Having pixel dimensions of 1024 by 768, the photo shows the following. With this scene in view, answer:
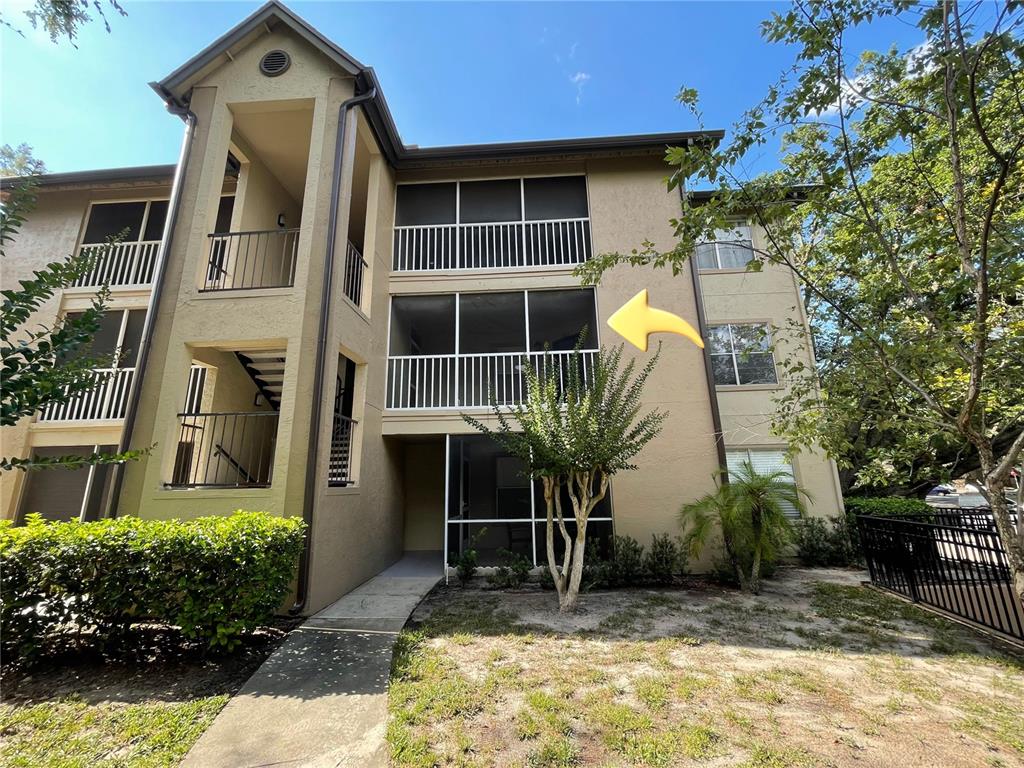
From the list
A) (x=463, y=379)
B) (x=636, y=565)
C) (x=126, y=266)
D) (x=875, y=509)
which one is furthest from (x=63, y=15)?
(x=875, y=509)

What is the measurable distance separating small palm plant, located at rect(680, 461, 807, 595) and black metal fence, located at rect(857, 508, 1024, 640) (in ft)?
5.10

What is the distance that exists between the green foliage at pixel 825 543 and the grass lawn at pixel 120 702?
998 centimetres

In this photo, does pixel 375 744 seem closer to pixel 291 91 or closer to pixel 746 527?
pixel 746 527

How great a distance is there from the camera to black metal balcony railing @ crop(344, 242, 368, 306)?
26.1 ft

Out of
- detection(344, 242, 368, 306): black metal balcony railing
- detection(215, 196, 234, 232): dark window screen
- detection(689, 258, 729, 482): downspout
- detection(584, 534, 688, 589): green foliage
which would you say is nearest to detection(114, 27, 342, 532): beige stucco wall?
Result: detection(344, 242, 368, 306): black metal balcony railing

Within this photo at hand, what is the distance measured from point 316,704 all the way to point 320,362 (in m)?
4.25

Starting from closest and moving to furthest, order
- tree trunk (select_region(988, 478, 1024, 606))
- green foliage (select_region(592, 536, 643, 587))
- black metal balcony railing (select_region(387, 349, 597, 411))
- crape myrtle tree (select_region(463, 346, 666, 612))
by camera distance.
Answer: tree trunk (select_region(988, 478, 1024, 606)) < crape myrtle tree (select_region(463, 346, 666, 612)) < green foliage (select_region(592, 536, 643, 587)) < black metal balcony railing (select_region(387, 349, 597, 411))

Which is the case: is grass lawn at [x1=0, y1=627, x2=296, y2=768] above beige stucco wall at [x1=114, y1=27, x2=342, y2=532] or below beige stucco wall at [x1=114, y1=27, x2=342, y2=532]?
below

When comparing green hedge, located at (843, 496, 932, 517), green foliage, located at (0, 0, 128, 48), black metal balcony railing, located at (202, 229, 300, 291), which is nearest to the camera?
green foliage, located at (0, 0, 128, 48)

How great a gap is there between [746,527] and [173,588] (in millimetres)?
7595

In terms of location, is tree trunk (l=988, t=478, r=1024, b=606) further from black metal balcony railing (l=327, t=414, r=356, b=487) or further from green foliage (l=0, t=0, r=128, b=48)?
green foliage (l=0, t=0, r=128, b=48)

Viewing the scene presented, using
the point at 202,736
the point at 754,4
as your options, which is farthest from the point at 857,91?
the point at 202,736

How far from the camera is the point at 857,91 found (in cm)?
422

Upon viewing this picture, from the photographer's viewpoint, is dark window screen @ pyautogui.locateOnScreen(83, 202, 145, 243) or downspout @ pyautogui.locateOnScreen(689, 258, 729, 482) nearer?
downspout @ pyautogui.locateOnScreen(689, 258, 729, 482)
